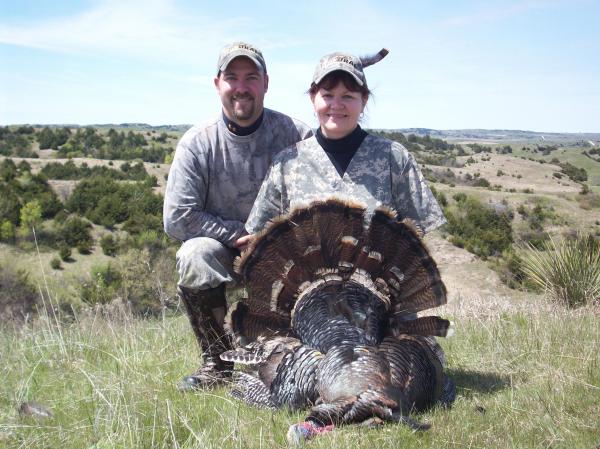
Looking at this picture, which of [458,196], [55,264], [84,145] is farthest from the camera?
[84,145]

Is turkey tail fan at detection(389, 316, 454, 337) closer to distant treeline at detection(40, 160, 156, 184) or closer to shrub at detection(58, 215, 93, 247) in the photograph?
shrub at detection(58, 215, 93, 247)

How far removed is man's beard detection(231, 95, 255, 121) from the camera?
4.88 metres

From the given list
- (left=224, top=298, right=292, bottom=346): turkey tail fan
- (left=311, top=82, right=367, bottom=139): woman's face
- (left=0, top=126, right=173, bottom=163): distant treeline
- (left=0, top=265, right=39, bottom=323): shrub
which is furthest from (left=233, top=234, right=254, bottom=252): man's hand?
(left=0, top=126, right=173, bottom=163): distant treeline

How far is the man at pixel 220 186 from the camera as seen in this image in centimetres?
464

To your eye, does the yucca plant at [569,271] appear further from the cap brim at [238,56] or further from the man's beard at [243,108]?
the cap brim at [238,56]

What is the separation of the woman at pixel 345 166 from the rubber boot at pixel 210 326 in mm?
670

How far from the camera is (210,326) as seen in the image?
4.75m

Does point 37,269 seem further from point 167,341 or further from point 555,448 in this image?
point 555,448

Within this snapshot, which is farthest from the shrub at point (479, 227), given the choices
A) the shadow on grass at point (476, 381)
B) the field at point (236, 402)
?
the shadow on grass at point (476, 381)

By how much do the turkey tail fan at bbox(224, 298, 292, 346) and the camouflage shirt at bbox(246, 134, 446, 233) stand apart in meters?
0.64

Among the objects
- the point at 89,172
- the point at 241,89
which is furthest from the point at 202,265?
the point at 89,172

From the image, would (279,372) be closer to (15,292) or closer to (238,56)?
(238,56)

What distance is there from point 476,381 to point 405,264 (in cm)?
118

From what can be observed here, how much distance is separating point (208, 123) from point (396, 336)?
2.42 metres
